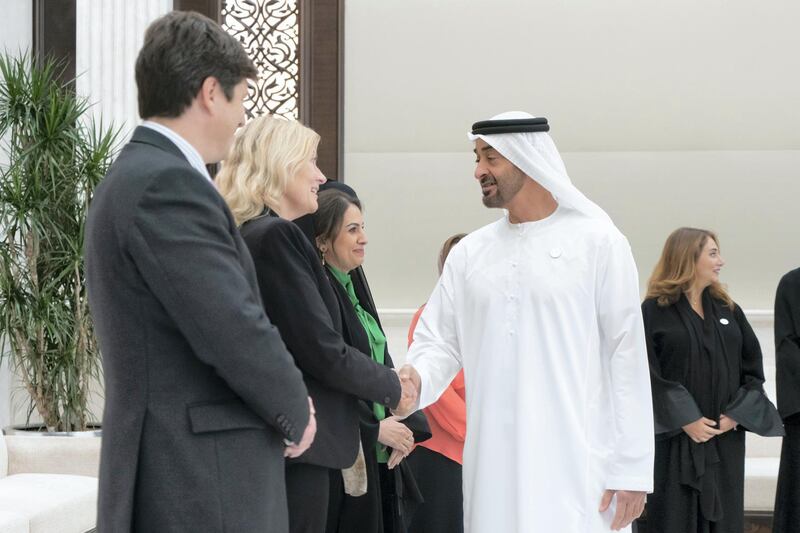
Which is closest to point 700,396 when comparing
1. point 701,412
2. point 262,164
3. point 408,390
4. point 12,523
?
point 701,412

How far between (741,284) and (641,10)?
1.66 metres

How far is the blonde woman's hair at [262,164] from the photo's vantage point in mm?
2562

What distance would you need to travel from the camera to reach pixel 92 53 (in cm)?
587

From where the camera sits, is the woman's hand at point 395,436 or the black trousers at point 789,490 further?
the black trousers at point 789,490

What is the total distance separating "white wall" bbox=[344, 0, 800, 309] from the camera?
20.4 feet

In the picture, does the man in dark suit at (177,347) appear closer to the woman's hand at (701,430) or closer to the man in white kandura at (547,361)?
the man in white kandura at (547,361)

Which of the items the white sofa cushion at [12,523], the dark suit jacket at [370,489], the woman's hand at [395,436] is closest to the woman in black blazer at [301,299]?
the dark suit jacket at [370,489]

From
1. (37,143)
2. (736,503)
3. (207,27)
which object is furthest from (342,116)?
(207,27)

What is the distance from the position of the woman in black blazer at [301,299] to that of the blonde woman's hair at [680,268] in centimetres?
229

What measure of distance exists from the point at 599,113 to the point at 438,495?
9.89ft

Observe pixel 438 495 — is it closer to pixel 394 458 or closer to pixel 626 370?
pixel 394 458

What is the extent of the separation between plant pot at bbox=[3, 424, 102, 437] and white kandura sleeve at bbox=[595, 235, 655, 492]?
2811 millimetres

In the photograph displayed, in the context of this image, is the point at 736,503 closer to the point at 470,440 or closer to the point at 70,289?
the point at 470,440

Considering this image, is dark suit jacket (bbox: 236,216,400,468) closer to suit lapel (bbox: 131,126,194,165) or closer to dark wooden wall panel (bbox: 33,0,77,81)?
suit lapel (bbox: 131,126,194,165)
